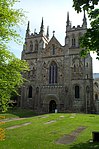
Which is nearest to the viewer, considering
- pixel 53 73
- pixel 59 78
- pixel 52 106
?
pixel 59 78

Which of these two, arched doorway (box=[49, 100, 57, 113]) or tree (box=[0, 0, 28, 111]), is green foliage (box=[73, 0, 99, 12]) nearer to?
tree (box=[0, 0, 28, 111])

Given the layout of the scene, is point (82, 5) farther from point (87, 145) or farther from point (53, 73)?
point (53, 73)

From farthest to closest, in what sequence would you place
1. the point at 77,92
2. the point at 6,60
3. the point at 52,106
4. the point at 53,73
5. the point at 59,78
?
the point at 53,73 → the point at 52,106 → the point at 59,78 → the point at 77,92 → the point at 6,60

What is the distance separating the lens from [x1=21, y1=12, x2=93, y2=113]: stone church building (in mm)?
39219

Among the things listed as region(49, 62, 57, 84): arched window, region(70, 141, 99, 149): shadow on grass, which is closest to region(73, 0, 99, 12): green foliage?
region(70, 141, 99, 149): shadow on grass

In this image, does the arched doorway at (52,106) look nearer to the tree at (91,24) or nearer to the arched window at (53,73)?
the arched window at (53,73)

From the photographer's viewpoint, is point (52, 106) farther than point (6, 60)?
Yes

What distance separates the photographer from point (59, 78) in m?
42.0

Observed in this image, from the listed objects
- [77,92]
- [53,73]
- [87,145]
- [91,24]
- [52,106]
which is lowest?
[87,145]

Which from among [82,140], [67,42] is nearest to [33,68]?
[67,42]

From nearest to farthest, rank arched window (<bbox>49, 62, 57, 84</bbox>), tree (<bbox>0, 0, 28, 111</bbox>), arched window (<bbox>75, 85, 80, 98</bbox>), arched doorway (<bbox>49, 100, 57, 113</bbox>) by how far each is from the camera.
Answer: tree (<bbox>0, 0, 28, 111</bbox>), arched window (<bbox>75, 85, 80, 98</bbox>), arched doorway (<bbox>49, 100, 57, 113</bbox>), arched window (<bbox>49, 62, 57, 84</bbox>)

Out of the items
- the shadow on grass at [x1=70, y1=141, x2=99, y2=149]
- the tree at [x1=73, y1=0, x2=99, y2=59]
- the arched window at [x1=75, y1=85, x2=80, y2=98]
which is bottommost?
the shadow on grass at [x1=70, y1=141, x2=99, y2=149]

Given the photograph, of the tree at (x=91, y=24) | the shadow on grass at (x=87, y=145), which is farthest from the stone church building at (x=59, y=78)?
the tree at (x=91, y=24)

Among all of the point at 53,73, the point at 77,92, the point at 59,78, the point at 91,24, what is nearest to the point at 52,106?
the point at 59,78
